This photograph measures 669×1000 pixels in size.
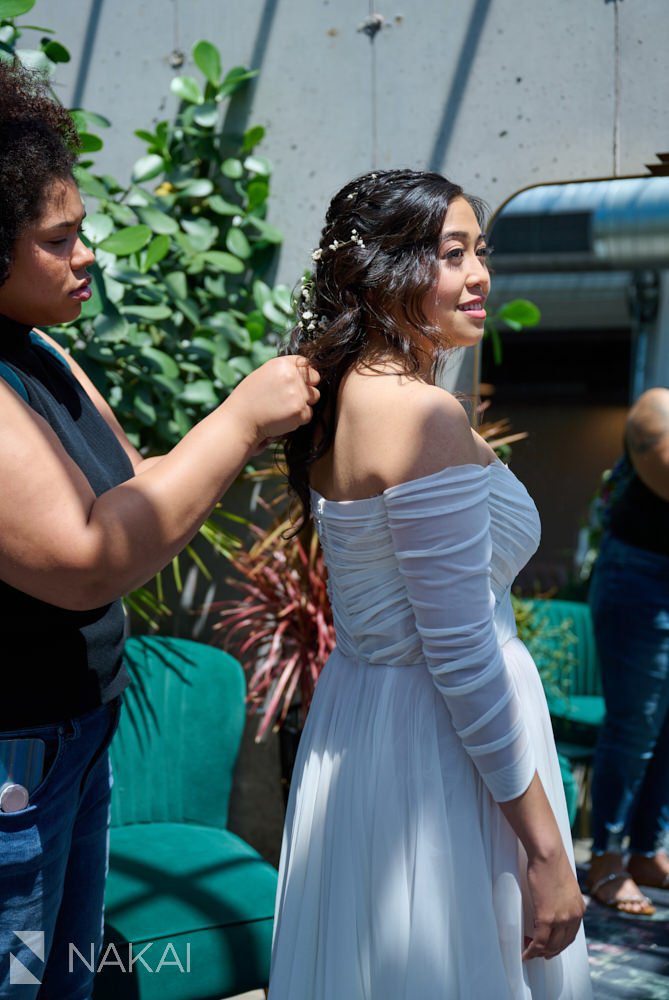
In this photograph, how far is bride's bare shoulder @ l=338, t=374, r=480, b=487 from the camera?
1364 mm

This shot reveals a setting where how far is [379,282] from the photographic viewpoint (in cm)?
153

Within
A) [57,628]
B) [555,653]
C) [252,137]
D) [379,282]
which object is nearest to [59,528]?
[57,628]

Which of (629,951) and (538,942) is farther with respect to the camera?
(629,951)

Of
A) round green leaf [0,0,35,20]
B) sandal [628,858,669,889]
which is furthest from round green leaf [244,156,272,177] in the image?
sandal [628,858,669,889]

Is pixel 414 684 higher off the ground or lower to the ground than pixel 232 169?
lower

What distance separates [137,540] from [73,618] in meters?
0.28

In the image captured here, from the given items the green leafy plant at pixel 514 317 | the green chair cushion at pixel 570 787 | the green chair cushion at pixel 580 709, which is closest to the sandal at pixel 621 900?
the green chair cushion at pixel 570 787

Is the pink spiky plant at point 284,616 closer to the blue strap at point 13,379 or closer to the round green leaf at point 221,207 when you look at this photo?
the round green leaf at point 221,207

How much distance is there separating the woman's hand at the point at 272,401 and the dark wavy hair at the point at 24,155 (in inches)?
15.0

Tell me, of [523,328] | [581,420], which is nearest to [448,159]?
[523,328]

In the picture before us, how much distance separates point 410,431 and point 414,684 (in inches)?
15.0

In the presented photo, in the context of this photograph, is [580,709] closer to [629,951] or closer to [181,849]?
[629,951]

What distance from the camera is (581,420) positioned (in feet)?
10.4

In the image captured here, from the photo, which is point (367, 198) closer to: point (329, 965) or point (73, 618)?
point (73, 618)
